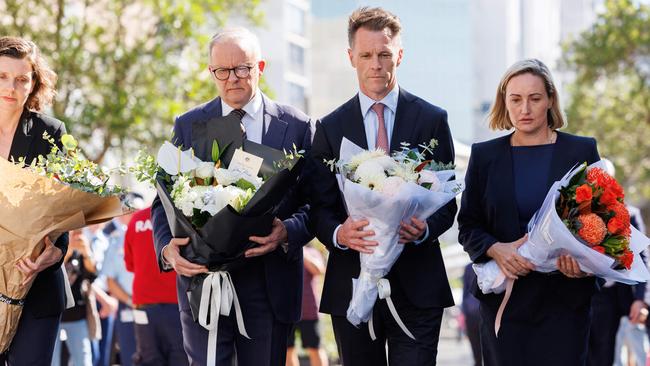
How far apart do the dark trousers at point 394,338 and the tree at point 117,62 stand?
14.4 m

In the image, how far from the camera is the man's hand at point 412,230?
6031 millimetres

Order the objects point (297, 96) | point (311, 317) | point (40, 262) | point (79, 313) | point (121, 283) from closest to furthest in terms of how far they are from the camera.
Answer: point (40, 262), point (79, 313), point (121, 283), point (311, 317), point (297, 96)

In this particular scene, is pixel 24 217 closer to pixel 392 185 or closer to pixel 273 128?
pixel 273 128

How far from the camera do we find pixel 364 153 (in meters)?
6.00

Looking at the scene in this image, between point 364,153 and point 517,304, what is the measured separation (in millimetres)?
1222

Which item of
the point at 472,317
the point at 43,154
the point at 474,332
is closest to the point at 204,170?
the point at 43,154

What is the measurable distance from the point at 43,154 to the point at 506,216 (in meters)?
2.56

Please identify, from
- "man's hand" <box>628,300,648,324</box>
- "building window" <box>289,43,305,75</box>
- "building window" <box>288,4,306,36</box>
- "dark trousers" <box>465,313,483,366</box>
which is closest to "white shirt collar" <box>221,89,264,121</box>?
"man's hand" <box>628,300,648,324</box>

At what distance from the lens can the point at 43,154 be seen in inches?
265

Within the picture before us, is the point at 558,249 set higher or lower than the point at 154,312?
higher

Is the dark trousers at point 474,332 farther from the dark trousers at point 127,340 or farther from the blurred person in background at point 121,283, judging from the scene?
the dark trousers at point 127,340

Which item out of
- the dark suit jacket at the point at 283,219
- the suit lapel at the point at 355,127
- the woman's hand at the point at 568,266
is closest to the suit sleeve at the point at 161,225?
the dark suit jacket at the point at 283,219

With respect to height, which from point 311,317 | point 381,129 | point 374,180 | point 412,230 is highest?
point 381,129

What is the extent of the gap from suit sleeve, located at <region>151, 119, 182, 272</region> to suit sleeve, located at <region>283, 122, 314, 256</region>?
25.6 inches
